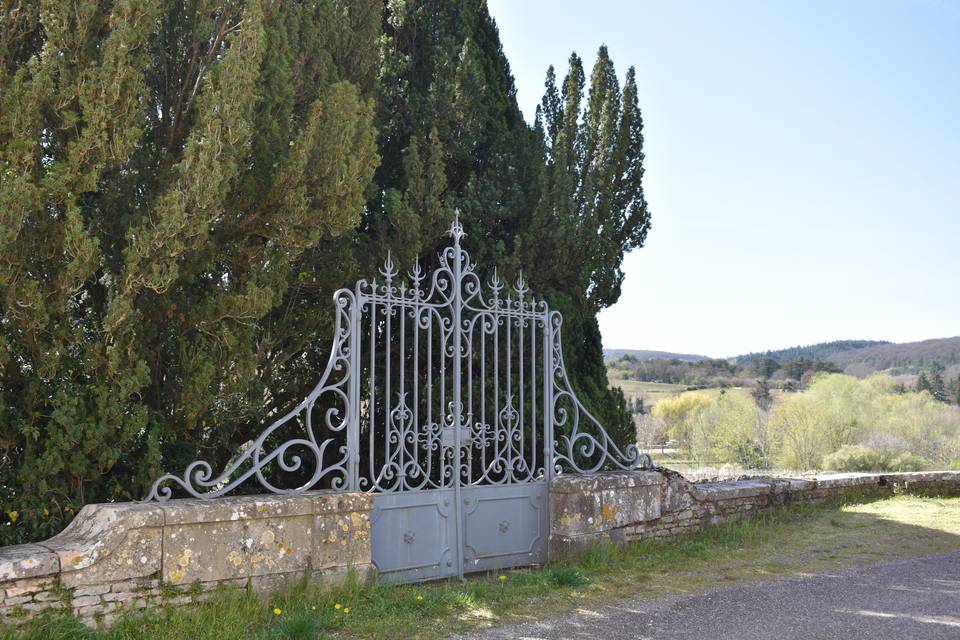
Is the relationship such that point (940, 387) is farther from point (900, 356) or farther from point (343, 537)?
point (343, 537)

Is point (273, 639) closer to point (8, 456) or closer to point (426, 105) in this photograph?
point (8, 456)

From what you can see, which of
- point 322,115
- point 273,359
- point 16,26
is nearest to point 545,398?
point 273,359

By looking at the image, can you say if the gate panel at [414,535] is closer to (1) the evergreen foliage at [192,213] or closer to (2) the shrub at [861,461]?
(1) the evergreen foliage at [192,213]

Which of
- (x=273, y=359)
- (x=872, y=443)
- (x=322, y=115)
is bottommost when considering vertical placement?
(x=872, y=443)

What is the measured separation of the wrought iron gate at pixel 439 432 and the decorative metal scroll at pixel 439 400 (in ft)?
0.05

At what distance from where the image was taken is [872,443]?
25.0 m

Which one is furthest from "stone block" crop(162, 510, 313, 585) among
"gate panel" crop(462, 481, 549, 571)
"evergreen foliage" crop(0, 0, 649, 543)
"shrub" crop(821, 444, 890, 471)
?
"shrub" crop(821, 444, 890, 471)

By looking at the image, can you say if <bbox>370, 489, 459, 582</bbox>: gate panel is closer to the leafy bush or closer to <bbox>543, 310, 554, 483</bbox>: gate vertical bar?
<bbox>543, 310, 554, 483</bbox>: gate vertical bar

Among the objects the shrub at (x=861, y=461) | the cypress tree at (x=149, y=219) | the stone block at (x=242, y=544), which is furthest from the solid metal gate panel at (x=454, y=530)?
the shrub at (x=861, y=461)

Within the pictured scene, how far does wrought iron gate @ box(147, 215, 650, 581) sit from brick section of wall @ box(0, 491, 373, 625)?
241 mm

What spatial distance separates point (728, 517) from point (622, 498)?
1878mm

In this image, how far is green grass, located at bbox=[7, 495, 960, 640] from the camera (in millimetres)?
4488

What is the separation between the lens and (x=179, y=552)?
477cm

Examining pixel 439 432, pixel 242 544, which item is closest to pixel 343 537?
pixel 242 544
